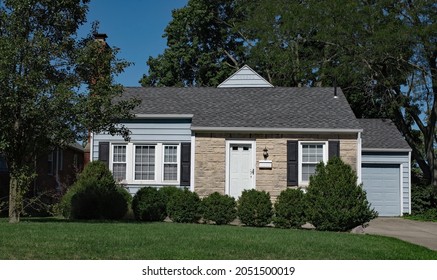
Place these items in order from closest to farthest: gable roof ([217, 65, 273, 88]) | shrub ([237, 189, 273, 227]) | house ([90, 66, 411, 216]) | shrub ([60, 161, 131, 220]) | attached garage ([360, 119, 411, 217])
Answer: shrub ([237, 189, 273, 227]), shrub ([60, 161, 131, 220]), house ([90, 66, 411, 216]), attached garage ([360, 119, 411, 217]), gable roof ([217, 65, 273, 88])

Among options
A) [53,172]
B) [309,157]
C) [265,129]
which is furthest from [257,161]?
[53,172]

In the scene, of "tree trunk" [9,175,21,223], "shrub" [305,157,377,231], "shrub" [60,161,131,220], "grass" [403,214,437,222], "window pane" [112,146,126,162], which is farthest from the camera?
"grass" [403,214,437,222]

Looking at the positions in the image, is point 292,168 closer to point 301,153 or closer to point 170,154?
point 301,153

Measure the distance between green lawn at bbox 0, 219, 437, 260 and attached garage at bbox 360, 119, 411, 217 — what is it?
11361mm

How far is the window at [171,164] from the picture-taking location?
21984 millimetres

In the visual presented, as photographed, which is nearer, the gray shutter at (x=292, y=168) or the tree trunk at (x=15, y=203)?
the tree trunk at (x=15, y=203)

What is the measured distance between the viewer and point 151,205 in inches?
694

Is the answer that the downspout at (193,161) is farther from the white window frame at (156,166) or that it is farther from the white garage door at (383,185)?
the white garage door at (383,185)

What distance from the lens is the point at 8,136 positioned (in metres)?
15.2

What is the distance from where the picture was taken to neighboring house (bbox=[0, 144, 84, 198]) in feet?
85.2

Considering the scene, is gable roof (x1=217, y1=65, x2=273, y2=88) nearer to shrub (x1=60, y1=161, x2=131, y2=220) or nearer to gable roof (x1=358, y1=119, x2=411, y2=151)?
gable roof (x1=358, y1=119, x2=411, y2=151)

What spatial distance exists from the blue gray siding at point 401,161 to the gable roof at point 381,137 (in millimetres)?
320

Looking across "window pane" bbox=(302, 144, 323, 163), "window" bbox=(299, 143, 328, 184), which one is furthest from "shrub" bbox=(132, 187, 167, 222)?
"window pane" bbox=(302, 144, 323, 163)

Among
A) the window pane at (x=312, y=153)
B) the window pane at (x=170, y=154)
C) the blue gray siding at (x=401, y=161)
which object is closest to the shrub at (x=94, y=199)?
the window pane at (x=170, y=154)
